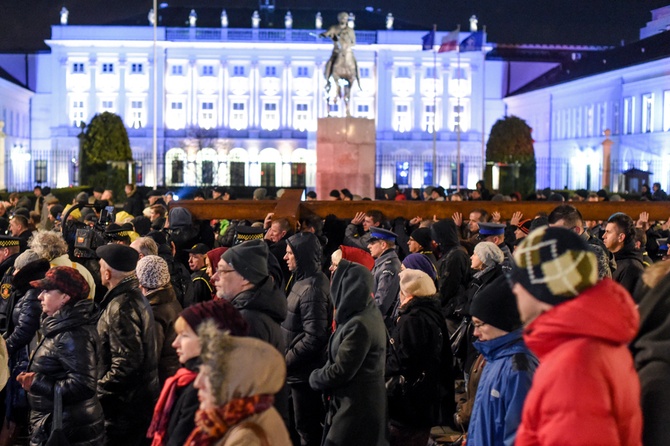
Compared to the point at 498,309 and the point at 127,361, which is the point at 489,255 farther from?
the point at 498,309

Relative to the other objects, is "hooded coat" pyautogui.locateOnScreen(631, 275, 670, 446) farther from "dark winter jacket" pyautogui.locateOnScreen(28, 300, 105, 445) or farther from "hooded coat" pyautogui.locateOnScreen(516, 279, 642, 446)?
"dark winter jacket" pyautogui.locateOnScreen(28, 300, 105, 445)

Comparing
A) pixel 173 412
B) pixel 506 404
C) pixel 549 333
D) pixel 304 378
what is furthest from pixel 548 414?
pixel 304 378

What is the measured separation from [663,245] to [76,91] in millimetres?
70069

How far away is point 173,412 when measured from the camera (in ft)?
12.5

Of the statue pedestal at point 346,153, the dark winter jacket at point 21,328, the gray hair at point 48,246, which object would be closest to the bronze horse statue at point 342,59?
the statue pedestal at point 346,153

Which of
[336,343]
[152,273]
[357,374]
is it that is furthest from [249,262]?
[152,273]

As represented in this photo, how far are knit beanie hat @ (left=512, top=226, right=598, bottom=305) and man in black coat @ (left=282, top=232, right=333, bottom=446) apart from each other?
318 centimetres

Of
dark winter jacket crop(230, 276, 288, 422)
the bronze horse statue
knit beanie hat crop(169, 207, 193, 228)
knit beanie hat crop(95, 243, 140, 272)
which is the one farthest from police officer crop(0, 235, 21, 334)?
the bronze horse statue

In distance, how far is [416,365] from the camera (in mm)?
5910

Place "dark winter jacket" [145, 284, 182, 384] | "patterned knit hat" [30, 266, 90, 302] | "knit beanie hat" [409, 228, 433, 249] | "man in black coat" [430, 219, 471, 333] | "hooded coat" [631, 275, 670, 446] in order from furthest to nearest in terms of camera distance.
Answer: "knit beanie hat" [409, 228, 433, 249] < "man in black coat" [430, 219, 471, 333] < "dark winter jacket" [145, 284, 182, 384] < "patterned knit hat" [30, 266, 90, 302] < "hooded coat" [631, 275, 670, 446]

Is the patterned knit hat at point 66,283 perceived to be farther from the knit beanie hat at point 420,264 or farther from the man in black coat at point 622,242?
the man in black coat at point 622,242

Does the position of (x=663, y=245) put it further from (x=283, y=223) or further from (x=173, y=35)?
(x=173, y=35)

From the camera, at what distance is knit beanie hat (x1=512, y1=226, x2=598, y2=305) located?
9.18ft

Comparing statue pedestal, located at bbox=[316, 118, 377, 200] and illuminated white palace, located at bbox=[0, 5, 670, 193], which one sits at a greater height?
illuminated white palace, located at bbox=[0, 5, 670, 193]
